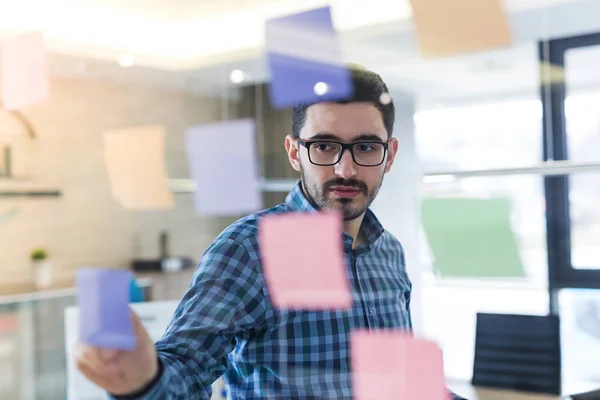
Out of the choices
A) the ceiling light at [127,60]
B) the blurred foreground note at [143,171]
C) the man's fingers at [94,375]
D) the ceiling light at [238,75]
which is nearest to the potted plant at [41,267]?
the ceiling light at [127,60]

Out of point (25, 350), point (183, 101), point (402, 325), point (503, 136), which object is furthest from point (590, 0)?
point (25, 350)

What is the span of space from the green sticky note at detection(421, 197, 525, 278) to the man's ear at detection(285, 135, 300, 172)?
9cm

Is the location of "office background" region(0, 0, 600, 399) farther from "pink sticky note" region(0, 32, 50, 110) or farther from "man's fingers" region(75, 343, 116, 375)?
"man's fingers" region(75, 343, 116, 375)

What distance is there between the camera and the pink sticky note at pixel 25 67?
1.74 ft

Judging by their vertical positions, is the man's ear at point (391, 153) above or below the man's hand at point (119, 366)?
above

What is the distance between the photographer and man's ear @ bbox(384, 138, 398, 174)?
33 centimetres

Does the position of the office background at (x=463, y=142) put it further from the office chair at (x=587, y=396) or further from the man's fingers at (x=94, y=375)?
the man's fingers at (x=94, y=375)

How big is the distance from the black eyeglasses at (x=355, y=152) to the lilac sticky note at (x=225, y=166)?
0.07 meters

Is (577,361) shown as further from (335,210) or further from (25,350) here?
(25,350)

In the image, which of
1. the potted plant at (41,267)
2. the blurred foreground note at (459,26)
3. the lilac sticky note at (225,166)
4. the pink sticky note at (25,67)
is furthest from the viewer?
the potted plant at (41,267)

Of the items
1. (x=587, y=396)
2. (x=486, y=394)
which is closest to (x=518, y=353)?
(x=486, y=394)

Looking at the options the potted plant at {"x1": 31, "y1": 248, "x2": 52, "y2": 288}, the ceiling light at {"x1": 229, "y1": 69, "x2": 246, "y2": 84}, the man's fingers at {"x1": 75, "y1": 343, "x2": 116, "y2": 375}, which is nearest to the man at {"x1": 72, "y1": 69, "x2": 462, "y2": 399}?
the man's fingers at {"x1": 75, "y1": 343, "x2": 116, "y2": 375}

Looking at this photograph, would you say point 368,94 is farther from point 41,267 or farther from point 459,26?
point 41,267

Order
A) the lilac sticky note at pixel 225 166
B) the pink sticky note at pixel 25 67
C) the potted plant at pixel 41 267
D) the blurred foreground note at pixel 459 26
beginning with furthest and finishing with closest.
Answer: the potted plant at pixel 41 267
the pink sticky note at pixel 25 67
the lilac sticky note at pixel 225 166
the blurred foreground note at pixel 459 26
